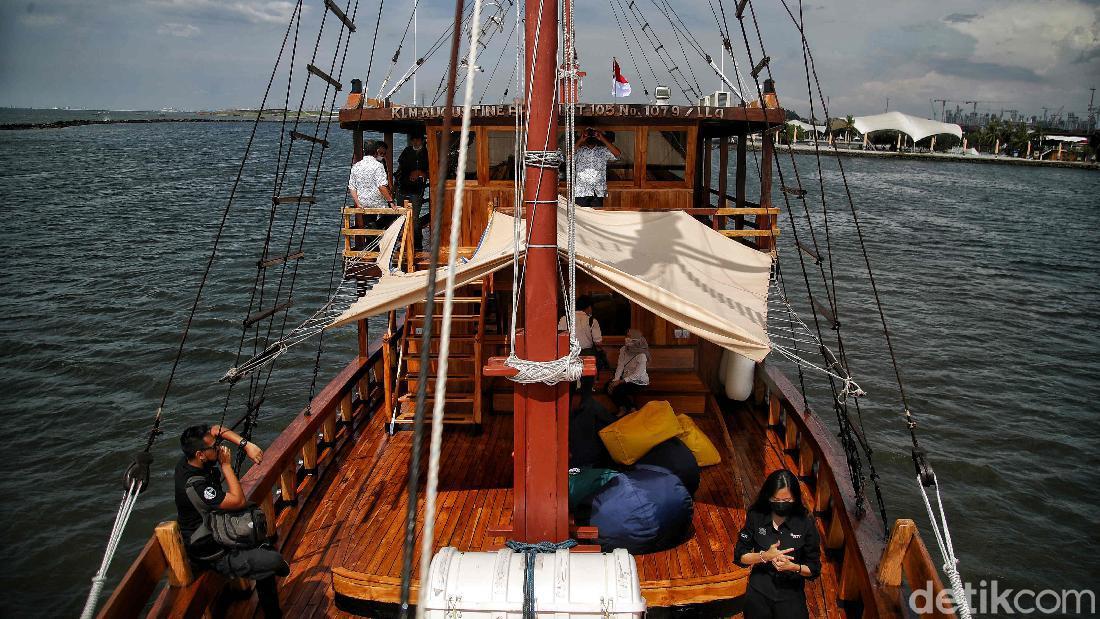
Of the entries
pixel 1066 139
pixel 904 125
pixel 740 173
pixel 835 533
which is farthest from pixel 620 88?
pixel 1066 139

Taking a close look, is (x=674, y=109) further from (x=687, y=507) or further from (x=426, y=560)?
(x=426, y=560)

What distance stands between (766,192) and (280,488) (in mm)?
7285

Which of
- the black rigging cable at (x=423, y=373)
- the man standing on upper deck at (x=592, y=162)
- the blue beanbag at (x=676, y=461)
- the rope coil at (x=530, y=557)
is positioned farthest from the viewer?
the man standing on upper deck at (x=592, y=162)

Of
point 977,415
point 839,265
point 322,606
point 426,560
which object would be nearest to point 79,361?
point 322,606

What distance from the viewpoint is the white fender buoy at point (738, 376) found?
31.8 feet

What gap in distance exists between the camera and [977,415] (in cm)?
1662

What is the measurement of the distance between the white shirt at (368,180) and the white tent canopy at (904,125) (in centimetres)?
12014

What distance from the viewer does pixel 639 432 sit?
7.21 meters

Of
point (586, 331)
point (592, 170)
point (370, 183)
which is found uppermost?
point (592, 170)

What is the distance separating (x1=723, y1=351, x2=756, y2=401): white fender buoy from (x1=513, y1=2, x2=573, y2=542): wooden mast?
494 cm

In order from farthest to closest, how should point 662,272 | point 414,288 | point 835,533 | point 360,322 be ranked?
1. point 360,322
2. point 662,272
3. point 835,533
4. point 414,288

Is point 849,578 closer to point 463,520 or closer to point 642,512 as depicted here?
point 642,512

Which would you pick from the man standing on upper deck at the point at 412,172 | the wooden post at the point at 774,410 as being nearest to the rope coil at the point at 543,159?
the wooden post at the point at 774,410

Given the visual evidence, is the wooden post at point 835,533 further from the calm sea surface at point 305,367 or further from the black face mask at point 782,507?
the calm sea surface at point 305,367
